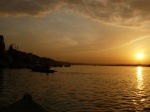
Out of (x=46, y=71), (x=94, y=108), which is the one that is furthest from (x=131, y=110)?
(x=46, y=71)

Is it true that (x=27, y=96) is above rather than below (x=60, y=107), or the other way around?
above

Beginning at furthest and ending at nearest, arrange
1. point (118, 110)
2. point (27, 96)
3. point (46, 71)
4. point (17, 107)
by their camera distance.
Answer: point (46, 71) < point (118, 110) < point (27, 96) < point (17, 107)

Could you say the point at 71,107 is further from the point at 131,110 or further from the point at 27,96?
the point at 27,96

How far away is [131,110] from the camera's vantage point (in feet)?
132

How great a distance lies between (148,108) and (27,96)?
25.5 meters

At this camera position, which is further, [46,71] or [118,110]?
[46,71]

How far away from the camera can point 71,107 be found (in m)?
40.6

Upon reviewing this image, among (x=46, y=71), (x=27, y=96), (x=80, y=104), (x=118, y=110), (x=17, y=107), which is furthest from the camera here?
(x=46, y=71)

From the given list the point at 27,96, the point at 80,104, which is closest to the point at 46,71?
the point at 80,104

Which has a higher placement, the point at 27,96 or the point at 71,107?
the point at 27,96

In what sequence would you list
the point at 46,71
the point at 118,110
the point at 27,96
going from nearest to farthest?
the point at 27,96
the point at 118,110
the point at 46,71

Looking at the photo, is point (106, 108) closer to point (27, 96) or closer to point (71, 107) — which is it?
point (71, 107)

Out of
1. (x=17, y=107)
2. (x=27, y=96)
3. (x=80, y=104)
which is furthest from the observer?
(x=80, y=104)

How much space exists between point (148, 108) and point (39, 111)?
25.6 meters
